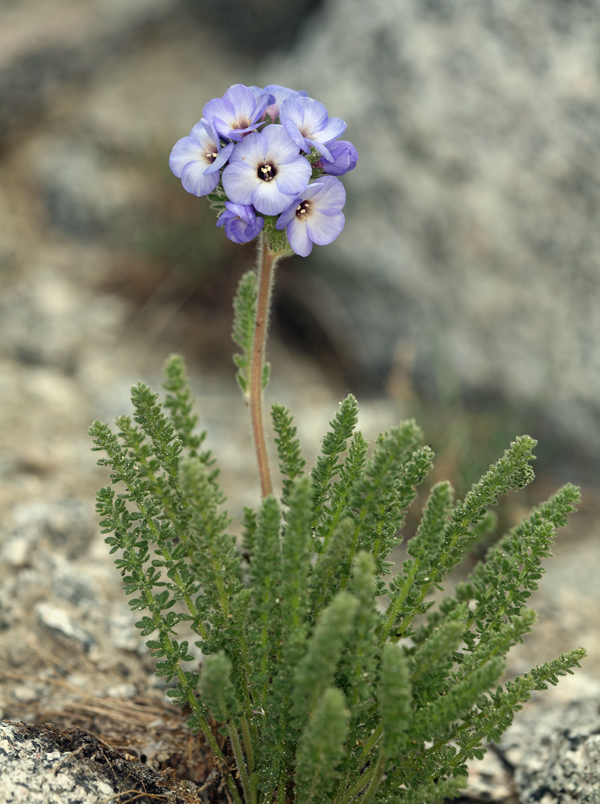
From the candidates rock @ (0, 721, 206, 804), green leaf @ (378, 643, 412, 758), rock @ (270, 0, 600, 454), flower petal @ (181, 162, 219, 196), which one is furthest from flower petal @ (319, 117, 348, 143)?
rock @ (270, 0, 600, 454)

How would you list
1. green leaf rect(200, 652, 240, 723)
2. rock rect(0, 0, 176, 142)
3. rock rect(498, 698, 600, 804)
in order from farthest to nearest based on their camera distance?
rock rect(0, 0, 176, 142) → rock rect(498, 698, 600, 804) → green leaf rect(200, 652, 240, 723)

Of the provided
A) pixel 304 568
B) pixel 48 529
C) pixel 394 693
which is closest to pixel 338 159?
pixel 304 568

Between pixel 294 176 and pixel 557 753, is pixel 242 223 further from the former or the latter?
pixel 557 753

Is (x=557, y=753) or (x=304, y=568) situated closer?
(x=304, y=568)

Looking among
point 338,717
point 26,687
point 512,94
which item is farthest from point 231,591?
point 512,94

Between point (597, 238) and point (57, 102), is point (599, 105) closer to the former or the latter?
point (597, 238)

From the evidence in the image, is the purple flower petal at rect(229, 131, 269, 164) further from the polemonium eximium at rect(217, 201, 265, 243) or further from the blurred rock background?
the blurred rock background
